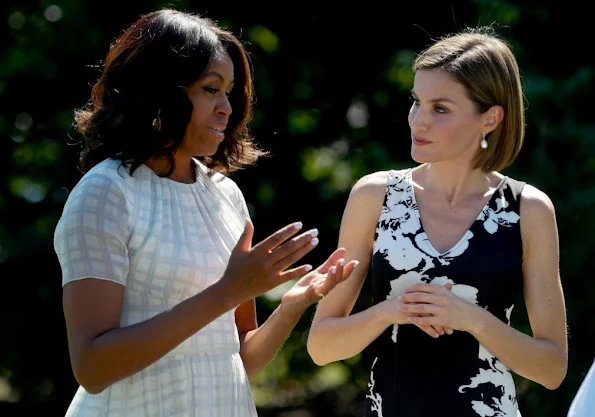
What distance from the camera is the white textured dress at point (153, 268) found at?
8.66 ft

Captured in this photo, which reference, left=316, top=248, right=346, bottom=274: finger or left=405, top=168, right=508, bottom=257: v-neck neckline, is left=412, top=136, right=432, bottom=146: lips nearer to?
left=405, top=168, right=508, bottom=257: v-neck neckline

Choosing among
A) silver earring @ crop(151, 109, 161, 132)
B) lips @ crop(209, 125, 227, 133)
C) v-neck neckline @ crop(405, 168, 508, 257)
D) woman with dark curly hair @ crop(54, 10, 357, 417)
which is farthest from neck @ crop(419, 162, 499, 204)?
silver earring @ crop(151, 109, 161, 132)

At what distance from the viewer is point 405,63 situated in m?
5.80

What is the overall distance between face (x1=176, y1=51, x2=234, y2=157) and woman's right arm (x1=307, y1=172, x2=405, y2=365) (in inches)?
18.9

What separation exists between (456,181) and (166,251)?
94 cm

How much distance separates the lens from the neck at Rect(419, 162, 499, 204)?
319cm

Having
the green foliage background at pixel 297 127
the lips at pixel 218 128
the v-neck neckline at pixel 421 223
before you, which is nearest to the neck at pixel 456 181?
the v-neck neckline at pixel 421 223

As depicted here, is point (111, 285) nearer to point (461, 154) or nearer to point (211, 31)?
point (211, 31)

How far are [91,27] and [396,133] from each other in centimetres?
172

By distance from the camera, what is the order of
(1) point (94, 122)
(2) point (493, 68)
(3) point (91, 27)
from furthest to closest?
(3) point (91, 27), (2) point (493, 68), (1) point (94, 122)

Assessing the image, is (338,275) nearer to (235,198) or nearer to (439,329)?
(439,329)

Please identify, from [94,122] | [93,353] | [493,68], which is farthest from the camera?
[493,68]

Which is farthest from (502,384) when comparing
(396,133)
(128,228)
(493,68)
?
(396,133)

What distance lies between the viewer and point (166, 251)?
2.72 m
